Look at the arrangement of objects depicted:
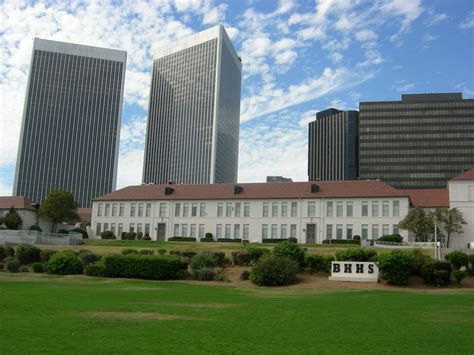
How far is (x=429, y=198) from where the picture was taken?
72375 millimetres

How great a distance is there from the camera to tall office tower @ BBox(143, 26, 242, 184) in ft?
545

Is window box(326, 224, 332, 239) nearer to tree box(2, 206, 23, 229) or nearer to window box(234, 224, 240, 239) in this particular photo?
window box(234, 224, 240, 239)

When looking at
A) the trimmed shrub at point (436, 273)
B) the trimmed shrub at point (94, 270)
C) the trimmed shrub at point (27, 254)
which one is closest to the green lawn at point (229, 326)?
the trimmed shrub at point (436, 273)

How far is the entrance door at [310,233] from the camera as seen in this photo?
68062mm

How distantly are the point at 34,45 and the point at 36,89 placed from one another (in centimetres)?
1476

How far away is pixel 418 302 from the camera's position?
Result: 22578 millimetres

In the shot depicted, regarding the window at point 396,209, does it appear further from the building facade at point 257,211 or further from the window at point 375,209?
the window at point 375,209

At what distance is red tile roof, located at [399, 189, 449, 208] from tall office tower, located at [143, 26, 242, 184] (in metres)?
94.1

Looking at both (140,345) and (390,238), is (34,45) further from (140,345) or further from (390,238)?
(140,345)

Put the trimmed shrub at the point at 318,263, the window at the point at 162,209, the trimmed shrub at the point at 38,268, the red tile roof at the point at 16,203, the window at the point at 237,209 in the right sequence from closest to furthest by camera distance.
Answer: the trimmed shrub at the point at 318,263 → the trimmed shrub at the point at 38,268 → the window at the point at 237,209 → the window at the point at 162,209 → the red tile roof at the point at 16,203

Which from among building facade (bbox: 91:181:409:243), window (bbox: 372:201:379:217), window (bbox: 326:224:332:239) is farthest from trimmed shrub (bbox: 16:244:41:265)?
window (bbox: 372:201:379:217)

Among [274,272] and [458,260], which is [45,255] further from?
[458,260]

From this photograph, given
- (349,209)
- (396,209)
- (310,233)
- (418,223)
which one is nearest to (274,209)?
(310,233)

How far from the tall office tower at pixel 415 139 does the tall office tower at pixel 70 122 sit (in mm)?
83043
